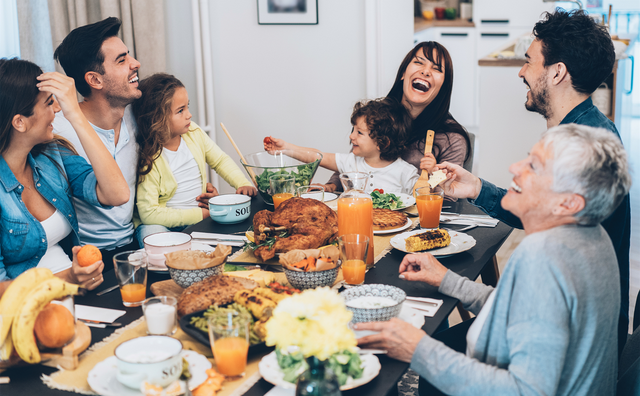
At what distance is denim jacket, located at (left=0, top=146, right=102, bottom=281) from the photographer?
1740 mm

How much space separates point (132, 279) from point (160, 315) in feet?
0.78

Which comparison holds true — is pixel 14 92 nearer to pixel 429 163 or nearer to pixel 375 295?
pixel 375 295

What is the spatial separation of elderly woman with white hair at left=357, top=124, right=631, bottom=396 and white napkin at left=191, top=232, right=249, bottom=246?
79 centimetres

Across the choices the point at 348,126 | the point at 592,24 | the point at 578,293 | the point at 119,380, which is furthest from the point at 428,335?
the point at 348,126

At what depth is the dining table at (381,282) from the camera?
1041 millimetres

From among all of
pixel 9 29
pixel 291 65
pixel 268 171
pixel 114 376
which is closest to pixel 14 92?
pixel 268 171

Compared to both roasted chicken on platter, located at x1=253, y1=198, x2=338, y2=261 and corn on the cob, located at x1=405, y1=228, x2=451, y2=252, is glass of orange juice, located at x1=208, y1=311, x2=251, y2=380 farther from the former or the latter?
corn on the cob, located at x1=405, y1=228, x2=451, y2=252

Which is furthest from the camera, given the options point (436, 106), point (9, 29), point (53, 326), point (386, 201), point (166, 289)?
point (9, 29)

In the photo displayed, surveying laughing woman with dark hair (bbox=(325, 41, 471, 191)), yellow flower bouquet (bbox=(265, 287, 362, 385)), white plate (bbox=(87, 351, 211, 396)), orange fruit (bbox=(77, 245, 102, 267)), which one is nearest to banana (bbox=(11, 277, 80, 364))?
white plate (bbox=(87, 351, 211, 396))

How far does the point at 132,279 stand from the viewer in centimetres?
138

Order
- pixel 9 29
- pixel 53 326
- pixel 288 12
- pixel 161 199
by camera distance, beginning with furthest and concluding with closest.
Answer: pixel 288 12, pixel 9 29, pixel 161 199, pixel 53 326

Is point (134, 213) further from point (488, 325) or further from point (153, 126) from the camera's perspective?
point (488, 325)

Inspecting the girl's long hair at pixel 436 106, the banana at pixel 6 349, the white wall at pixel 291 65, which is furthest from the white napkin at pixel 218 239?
the white wall at pixel 291 65

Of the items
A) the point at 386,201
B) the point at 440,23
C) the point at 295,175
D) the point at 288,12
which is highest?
the point at 440,23
